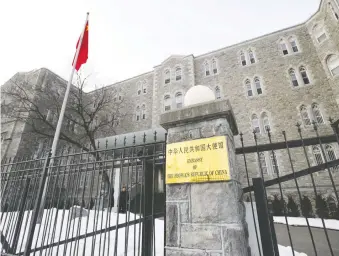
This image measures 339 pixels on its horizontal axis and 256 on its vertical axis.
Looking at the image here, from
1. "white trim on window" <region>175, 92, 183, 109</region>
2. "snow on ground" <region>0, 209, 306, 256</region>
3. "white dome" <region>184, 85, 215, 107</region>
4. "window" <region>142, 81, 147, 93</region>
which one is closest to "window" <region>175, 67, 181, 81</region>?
"white trim on window" <region>175, 92, 183, 109</region>

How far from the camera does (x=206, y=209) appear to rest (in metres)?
1.87

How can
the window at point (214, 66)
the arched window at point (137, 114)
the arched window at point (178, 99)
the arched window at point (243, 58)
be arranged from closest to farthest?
1. the arched window at point (243, 58)
2. the arched window at point (178, 99)
3. the window at point (214, 66)
4. the arched window at point (137, 114)

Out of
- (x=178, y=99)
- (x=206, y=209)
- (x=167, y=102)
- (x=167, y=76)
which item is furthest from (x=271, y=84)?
(x=206, y=209)

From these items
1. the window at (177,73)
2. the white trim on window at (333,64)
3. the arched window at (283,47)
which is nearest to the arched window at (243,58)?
the arched window at (283,47)

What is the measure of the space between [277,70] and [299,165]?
8729mm

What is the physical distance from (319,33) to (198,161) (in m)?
20.4

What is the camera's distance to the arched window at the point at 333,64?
1413 centimetres

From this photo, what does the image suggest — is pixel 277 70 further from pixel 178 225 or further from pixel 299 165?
pixel 178 225

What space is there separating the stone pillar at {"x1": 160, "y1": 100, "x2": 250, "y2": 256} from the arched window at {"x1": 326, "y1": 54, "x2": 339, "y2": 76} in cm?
1743

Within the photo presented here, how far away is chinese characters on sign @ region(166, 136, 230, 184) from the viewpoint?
193 cm

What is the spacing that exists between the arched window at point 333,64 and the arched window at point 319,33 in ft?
6.31

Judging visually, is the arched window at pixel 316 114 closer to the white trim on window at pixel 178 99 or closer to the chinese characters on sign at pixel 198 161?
the white trim on window at pixel 178 99

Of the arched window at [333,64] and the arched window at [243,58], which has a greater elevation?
the arched window at [243,58]

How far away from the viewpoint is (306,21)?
17.2 m
